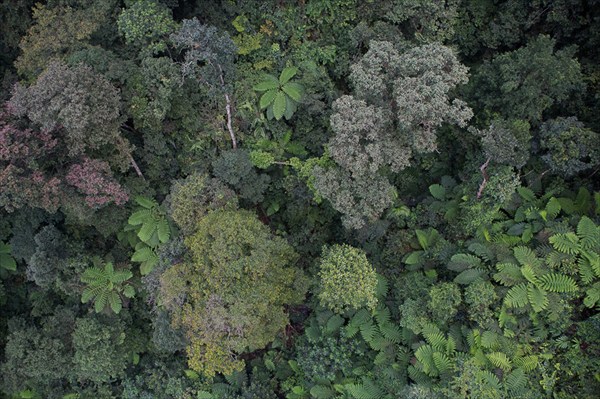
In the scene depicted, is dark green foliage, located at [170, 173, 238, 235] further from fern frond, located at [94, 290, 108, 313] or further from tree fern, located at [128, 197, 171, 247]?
fern frond, located at [94, 290, 108, 313]

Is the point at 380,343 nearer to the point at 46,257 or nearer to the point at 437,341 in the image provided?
the point at 437,341

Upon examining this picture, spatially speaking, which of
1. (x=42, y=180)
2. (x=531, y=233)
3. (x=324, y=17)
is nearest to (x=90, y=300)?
(x=42, y=180)

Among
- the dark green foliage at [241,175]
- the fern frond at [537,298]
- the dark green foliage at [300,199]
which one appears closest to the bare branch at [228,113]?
the dark green foliage at [300,199]

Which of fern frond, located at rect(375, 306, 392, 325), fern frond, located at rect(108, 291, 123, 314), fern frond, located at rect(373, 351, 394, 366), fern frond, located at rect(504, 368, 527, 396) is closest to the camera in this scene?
fern frond, located at rect(504, 368, 527, 396)

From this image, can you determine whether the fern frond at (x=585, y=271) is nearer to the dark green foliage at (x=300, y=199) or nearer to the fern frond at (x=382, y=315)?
the dark green foliage at (x=300, y=199)

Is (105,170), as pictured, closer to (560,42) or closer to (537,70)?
(537,70)

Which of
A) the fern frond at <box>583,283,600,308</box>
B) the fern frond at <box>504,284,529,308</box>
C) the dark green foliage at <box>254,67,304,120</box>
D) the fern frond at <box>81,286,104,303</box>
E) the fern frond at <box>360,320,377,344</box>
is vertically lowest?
the fern frond at <box>81,286,104,303</box>

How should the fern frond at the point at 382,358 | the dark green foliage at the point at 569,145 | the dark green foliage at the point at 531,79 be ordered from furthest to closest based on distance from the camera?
the fern frond at the point at 382,358 < the dark green foliage at the point at 531,79 < the dark green foliage at the point at 569,145

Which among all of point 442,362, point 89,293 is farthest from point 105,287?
point 442,362

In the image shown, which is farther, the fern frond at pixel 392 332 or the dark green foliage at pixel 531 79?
the fern frond at pixel 392 332

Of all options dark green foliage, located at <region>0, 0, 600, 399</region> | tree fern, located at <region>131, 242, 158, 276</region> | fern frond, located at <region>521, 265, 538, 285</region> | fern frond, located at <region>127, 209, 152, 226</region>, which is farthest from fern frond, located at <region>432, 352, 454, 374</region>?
fern frond, located at <region>127, 209, 152, 226</region>
